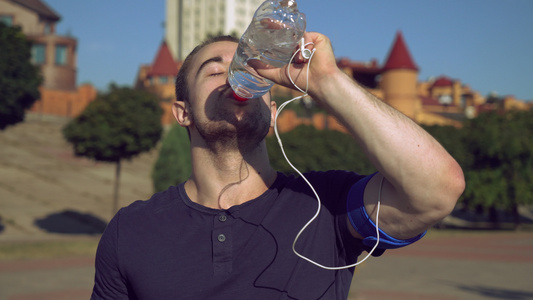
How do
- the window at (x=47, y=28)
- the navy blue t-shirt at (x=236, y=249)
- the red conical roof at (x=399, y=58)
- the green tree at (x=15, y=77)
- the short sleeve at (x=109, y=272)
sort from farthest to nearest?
the window at (x=47, y=28) < the red conical roof at (x=399, y=58) < the green tree at (x=15, y=77) < the short sleeve at (x=109, y=272) < the navy blue t-shirt at (x=236, y=249)

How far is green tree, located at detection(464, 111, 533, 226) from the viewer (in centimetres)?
3098

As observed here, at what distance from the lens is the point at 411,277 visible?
14062 mm

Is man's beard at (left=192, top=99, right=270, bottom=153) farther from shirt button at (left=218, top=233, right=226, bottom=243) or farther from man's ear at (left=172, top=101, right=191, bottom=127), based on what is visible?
shirt button at (left=218, top=233, right=226, bottom=243)

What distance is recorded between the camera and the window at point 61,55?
5072 cm

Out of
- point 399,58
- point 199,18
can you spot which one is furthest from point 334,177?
point 199,18

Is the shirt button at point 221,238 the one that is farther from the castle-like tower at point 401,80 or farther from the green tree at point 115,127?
the castle-like tower at point 401,80

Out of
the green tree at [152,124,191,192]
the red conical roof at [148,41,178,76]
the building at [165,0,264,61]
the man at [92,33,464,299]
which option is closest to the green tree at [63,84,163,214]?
the green tree at [152,124,191,192]

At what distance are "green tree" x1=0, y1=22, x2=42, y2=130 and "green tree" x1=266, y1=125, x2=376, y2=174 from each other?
383 inches

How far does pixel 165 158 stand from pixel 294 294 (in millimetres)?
18874

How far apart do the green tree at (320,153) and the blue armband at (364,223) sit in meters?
20.7

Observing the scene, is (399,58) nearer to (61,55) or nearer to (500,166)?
(500,166)

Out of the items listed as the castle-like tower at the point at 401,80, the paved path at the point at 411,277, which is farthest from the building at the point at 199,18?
the paved path at the point at 411,277

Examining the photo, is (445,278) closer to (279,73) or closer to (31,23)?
(279,73)

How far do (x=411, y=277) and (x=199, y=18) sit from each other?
8897 cm
